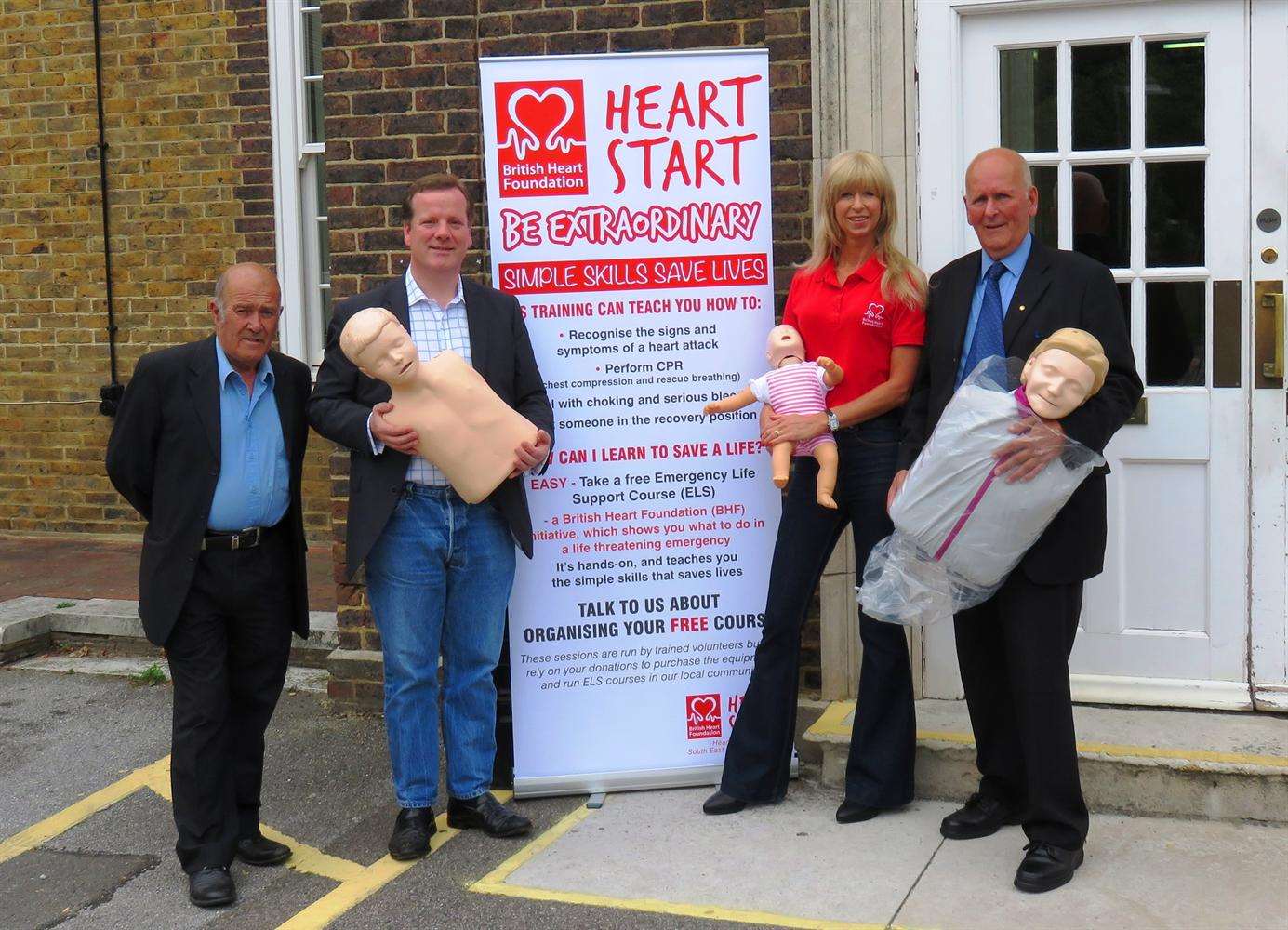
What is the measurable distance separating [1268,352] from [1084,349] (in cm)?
134

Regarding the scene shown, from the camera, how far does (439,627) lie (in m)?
4.14

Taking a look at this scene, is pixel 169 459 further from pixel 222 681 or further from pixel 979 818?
pixel 979 818

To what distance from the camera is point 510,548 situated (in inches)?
167

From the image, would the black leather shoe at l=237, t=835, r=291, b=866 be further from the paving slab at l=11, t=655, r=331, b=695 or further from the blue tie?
the blue tie

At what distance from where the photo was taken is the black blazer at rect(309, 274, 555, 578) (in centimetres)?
398

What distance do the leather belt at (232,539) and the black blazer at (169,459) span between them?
0.04 m

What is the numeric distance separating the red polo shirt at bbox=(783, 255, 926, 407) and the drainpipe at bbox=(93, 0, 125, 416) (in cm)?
607

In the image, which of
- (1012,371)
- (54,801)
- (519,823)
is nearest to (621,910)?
(519,823)

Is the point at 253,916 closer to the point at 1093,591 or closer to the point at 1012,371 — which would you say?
the point at 1012,371

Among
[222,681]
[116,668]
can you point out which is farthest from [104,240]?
[222,681]

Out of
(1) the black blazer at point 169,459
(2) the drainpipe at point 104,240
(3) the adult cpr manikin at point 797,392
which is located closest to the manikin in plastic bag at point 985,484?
(3) the adult cpr manikin at point 797,392

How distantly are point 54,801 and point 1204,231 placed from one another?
4358mm

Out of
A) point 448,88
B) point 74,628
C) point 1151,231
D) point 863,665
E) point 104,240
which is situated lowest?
point 74,628

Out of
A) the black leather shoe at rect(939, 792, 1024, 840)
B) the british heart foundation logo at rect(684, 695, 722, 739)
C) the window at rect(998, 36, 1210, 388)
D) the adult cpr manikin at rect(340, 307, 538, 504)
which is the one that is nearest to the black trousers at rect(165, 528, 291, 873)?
the adult cpr manikin at rect(340, 307, 538, 504)
